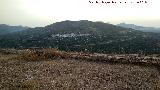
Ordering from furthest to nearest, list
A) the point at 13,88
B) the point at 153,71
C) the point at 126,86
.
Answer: the point at 153,71 → the point at 126,86 → the point at 13,88

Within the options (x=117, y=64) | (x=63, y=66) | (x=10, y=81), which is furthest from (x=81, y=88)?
(x=117, y=64)

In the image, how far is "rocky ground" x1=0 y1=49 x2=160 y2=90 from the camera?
28603mm

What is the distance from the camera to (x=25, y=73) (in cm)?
3381

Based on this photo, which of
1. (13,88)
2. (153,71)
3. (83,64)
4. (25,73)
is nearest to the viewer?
(13,88)

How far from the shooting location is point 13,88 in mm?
26953

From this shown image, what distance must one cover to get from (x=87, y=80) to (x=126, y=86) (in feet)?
14.5

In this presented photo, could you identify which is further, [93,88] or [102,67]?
[102,67]

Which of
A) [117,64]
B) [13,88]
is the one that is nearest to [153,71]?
[117,64]

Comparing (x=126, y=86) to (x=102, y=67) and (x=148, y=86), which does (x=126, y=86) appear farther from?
(x=102, y=67)

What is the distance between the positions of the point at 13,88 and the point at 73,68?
11.8m

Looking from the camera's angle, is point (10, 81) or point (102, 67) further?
point (102, 67)

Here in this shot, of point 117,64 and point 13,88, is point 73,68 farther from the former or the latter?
point 13,88

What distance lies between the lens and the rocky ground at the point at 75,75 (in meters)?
28.6

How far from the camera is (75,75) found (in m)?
33.5
